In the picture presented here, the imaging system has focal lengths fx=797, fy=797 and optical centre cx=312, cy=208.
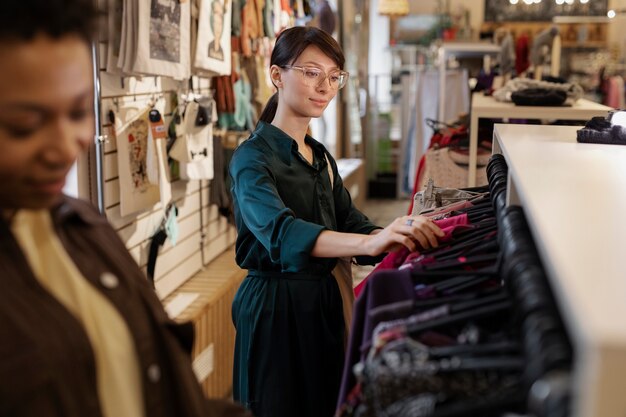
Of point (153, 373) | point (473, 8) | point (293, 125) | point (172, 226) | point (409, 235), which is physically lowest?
point (172, 226)

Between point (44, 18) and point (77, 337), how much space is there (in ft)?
1.31

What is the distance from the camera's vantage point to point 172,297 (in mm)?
3986

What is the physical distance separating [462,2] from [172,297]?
823 cm

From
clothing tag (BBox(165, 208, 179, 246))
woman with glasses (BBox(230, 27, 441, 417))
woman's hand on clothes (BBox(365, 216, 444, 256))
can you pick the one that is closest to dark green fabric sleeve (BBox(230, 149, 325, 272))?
woman with glasses (BBox(230, 27, 441, 417))

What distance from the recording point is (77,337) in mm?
1021

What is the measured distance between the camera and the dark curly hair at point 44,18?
3.05 ft

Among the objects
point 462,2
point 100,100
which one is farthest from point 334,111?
point 100,100

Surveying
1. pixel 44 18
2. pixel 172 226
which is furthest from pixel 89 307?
pixel 172 226

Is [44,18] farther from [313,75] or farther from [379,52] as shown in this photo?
[379,52]

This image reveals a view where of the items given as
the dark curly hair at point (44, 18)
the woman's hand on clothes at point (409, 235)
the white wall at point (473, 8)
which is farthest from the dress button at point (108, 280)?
the white wall at point (473, 8)

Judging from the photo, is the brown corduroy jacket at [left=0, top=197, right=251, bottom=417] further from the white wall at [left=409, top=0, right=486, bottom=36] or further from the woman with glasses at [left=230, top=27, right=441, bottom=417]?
the white wall at [left=409, top=0, right=486, bottom=36]

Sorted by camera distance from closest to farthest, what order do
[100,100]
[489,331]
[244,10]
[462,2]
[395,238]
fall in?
[489,331] → [395,238] → [100,100] → [244,10] → [462,2]

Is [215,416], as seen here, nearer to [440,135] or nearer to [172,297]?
[172,297]

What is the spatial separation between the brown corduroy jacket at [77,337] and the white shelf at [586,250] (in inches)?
21.9
